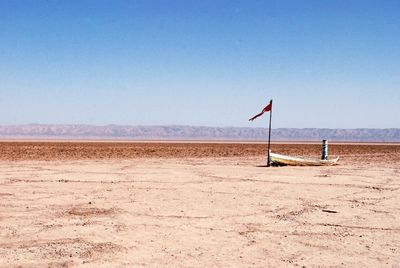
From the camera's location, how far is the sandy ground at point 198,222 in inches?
231

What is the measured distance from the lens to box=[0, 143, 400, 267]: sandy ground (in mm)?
5867

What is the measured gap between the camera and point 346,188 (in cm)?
1202

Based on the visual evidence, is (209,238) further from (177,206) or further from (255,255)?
(177,206)

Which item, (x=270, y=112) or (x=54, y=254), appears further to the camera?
(x=270, y=112)

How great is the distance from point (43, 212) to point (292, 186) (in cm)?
629

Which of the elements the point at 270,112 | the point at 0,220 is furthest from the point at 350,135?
the point at 0,220

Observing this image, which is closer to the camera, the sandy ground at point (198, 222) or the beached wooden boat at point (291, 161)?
the sandy ground at point (198, 222)

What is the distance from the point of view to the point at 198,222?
25.5 feet

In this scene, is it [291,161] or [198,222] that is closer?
[198,222]

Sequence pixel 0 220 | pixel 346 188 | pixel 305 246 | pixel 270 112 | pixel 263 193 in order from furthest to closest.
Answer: pixel 270 112, pixel 346 188, pixel 263 193, pixel 0 220, pixel 305 246

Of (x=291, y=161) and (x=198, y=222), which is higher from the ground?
(x=291, y=161)

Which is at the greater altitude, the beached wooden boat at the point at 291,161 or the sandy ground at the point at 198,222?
the beached wooden boat at the point at 291,161

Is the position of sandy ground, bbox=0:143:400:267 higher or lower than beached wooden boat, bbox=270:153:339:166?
lower

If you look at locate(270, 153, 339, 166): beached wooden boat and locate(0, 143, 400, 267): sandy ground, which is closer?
locate(0, 143, 400, 267): sandy ground
